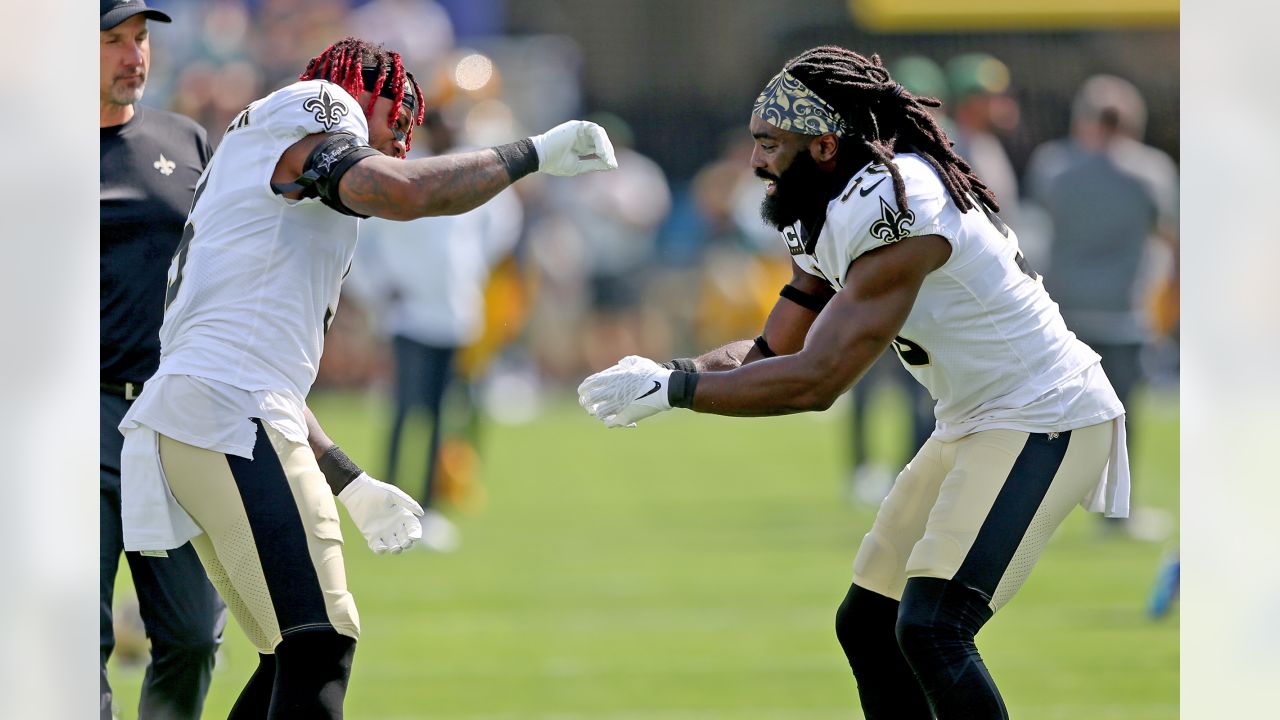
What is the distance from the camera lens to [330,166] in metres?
3.66

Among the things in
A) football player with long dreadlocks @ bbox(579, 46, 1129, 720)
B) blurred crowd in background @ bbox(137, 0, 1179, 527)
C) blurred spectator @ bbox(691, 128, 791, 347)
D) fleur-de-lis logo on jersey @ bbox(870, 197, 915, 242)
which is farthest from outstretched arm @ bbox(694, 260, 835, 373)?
blurred spectator @ bbox(691, 128, 791, 347)

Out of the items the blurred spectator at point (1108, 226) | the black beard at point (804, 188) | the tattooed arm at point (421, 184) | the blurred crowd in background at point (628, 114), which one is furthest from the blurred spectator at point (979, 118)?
the tattooed arm at point (421, 184)

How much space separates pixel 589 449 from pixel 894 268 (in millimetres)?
11860

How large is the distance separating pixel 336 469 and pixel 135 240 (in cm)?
99

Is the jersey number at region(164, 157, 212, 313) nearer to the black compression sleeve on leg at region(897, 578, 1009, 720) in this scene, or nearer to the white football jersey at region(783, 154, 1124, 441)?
the white football jersey at region(783, 154, 1124, 441)

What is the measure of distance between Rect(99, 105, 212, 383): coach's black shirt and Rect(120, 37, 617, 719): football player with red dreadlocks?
0.71 metres

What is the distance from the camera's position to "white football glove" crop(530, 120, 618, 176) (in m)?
3.89

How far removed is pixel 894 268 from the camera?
3.84 metres

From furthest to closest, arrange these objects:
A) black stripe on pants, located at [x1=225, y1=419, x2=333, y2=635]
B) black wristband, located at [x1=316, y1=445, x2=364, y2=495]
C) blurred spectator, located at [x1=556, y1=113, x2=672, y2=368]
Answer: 1. blurred spectator, located at [x1=556, y1=113, x2=672, y2=368]
2. black wristband, located at [x1=316, y1=445, x2=364, y2=495]
3. black stripe on pants, located at [x1=225, y1=419, x2=333, y2=635]

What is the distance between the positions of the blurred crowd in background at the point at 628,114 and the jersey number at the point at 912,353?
910cm
